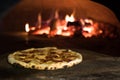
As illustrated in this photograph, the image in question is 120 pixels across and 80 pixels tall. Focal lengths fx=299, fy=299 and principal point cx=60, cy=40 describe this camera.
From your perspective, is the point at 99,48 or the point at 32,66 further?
the point at 99,48

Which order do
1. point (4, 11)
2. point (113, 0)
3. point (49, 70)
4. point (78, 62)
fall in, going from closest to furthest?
point (4, 11)
point (49, 70)
point (78, 62)
point (113, 0)

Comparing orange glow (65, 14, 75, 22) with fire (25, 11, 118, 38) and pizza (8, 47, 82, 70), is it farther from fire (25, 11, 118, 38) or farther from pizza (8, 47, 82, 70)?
pizza (8, 47, 82, 70)

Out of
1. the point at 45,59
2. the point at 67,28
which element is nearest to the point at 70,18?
the point at 67,28

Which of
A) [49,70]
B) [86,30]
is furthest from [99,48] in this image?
[49,70]

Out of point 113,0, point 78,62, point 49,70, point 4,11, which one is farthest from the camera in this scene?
point 113,0

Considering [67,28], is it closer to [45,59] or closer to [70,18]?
[70,18]

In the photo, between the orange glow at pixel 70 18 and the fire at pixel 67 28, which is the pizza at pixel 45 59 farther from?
the orange glow at pixel 70 18

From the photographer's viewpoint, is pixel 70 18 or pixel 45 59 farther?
pixel 70 18

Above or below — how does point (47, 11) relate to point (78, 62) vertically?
above

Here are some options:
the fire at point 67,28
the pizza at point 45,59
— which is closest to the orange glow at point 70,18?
the fire at point 67,28

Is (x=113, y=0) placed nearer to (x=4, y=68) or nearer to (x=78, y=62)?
(x=78, y=62)
